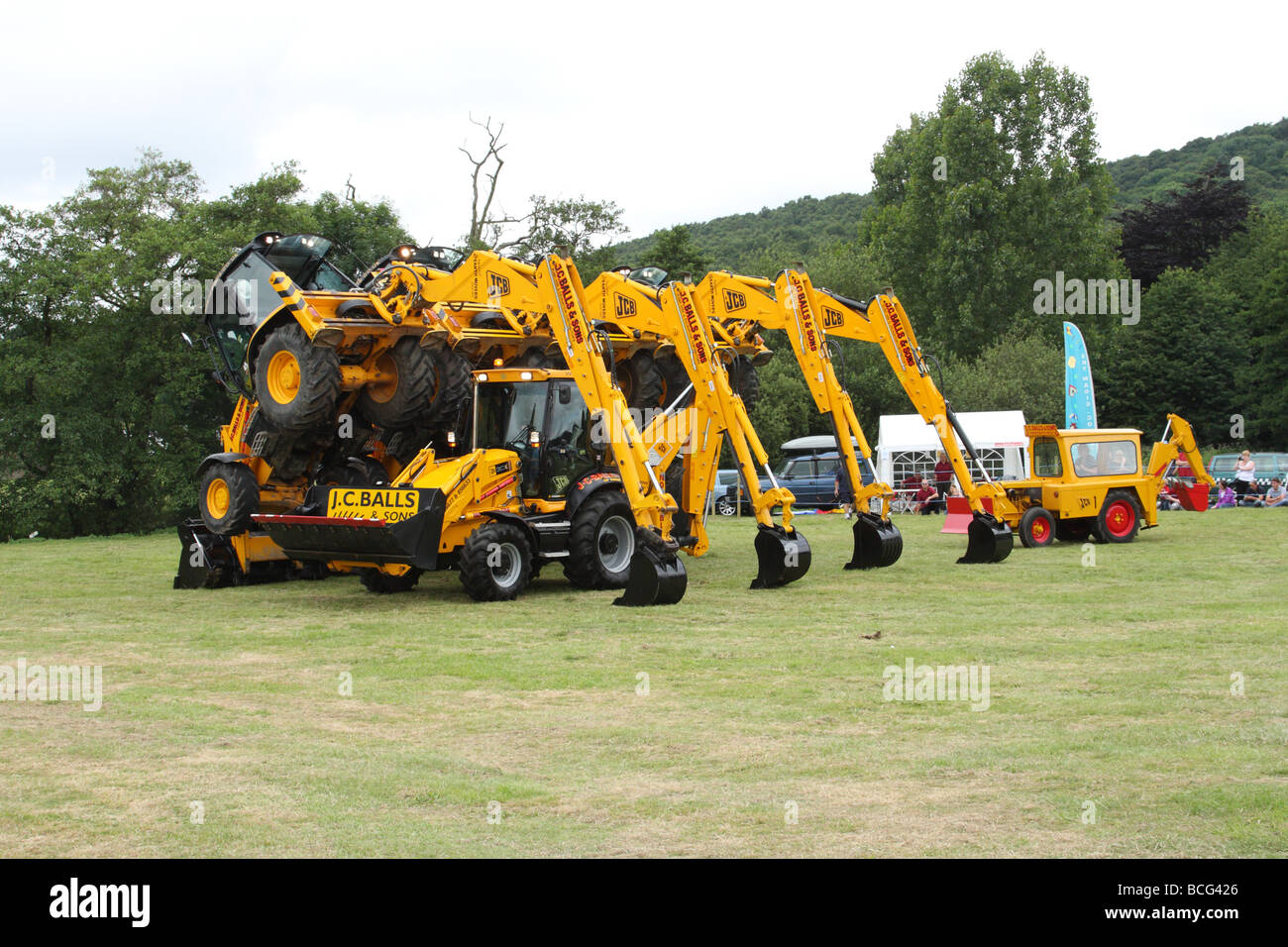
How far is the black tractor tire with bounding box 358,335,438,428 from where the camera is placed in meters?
15.7

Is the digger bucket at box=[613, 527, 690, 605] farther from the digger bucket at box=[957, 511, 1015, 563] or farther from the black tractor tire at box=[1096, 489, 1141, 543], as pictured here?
the black tractor tire at box=[1096, 489, 1141, 543]

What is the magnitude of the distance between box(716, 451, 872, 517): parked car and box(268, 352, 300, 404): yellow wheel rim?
68.9 feet

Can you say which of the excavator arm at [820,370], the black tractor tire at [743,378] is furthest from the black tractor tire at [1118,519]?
the black tractor tire at [743,378]

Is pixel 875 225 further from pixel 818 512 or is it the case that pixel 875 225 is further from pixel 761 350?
pixel 761 350

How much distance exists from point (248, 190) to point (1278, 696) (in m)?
30.0

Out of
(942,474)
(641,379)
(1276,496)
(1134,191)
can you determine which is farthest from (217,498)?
(1134,191)

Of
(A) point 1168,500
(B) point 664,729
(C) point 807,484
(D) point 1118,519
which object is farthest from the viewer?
(C) point 807,484

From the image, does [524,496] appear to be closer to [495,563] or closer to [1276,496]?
[495,563]

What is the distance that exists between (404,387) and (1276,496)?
84.1ft

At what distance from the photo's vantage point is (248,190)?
108ft

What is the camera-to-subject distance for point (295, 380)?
15570 millimetres

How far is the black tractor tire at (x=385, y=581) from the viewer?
16.3 meters

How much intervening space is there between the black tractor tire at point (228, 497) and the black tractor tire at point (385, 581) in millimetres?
1672

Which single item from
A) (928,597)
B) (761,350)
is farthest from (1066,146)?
(928,597)
